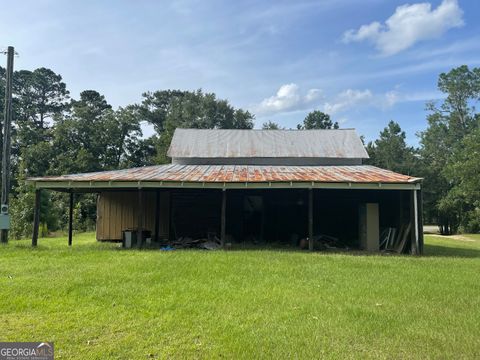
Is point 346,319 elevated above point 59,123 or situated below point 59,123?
below

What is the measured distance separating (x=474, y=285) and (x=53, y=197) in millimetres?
27686

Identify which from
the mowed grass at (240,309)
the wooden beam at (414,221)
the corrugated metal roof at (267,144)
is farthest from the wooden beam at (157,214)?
the wooden beam at (414,221)

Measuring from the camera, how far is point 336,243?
14.7m

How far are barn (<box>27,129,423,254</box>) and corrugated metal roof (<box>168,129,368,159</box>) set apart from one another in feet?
0.14

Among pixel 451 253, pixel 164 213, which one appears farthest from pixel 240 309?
pixel 164 213

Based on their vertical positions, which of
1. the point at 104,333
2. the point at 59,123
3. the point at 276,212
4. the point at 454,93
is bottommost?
the point at 104,333

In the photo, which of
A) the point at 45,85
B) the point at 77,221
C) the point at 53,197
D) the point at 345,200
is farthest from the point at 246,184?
the point at 45,85

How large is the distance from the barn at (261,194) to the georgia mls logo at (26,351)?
316 inches

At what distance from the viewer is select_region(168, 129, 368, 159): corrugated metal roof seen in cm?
1800

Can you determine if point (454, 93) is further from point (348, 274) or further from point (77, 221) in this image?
point (348, 274)

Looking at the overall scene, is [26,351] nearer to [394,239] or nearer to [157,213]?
[157,213]

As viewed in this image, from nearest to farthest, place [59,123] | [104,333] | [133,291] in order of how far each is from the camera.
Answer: [104,333] < [133,291] < [59,123]

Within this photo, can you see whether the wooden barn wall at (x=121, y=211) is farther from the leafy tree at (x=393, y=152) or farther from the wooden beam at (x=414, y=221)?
the leafy tree at (x=393, y=152)

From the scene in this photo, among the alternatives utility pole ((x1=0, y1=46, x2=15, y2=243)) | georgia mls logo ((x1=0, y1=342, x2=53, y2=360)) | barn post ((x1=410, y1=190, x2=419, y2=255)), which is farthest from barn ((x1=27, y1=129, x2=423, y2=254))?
georgia mls logo ((x1=0, y1=342, x2=53, y2=360))
